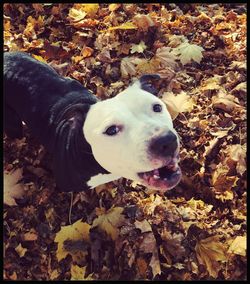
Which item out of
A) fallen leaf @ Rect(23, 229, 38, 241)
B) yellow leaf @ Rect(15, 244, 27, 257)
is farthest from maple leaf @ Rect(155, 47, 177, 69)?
yellow leaf @ Rect(15, 244, 27, 257)

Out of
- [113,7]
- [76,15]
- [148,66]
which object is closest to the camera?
[148,66]

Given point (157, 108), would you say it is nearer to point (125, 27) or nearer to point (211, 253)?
point (211, 253)

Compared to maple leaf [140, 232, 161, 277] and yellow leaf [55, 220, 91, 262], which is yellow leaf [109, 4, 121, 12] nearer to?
yellow leaf [55, 220, 91, 262]

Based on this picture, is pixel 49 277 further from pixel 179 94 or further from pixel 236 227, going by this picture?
pixel 179 94

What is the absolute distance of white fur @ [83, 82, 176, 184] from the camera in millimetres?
2584

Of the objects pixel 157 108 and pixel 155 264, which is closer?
pixel 157 108

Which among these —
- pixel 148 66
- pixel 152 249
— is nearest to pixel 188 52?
pixel 148 66

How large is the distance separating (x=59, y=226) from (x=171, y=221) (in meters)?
0.94

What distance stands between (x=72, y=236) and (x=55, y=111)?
1.03 meters

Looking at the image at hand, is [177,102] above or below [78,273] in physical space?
above

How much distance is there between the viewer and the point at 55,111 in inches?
129

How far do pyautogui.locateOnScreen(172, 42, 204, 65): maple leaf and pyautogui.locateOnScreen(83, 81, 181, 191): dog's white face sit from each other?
5.39 feet

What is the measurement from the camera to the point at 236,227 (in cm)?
335

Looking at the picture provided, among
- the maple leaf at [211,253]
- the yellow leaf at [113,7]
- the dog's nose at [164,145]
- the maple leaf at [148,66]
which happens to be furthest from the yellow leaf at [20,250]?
the yellow leaf at [113,7]
